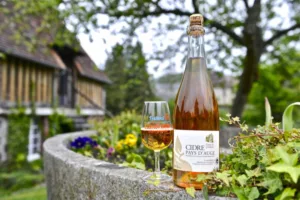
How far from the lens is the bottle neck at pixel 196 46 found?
129 cm

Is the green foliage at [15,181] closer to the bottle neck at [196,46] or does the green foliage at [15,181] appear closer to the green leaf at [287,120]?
the bottle neck at [196,46]

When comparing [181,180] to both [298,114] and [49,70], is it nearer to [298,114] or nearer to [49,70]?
[49,70]

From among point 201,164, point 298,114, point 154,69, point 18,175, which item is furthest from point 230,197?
point 298,114

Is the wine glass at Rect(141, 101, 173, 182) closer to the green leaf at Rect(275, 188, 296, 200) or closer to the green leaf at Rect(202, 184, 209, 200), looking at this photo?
the green leaf at Rect(202, 184, 209, 200)

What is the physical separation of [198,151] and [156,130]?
11.2 inches

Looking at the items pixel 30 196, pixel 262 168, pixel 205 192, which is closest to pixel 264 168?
pixel 262 168

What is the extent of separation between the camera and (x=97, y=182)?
1461 millimetres

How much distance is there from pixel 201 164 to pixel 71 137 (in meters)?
2.40

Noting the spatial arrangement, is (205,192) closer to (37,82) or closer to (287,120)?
(287,120)

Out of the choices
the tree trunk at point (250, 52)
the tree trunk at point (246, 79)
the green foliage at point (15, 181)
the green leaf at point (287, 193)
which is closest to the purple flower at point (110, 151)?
the green leaf at point (287, 193)

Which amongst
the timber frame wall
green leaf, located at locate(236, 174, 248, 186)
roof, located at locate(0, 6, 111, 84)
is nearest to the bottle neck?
green leaf, located at locate(236, 174, 248, 186)

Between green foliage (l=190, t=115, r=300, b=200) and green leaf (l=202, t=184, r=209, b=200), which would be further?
green leaf (l=202, t=184, r=209, b=200)

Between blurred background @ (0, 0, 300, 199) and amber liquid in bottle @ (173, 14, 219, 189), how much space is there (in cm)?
242

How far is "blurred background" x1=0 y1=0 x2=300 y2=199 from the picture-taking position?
13.8 feet
